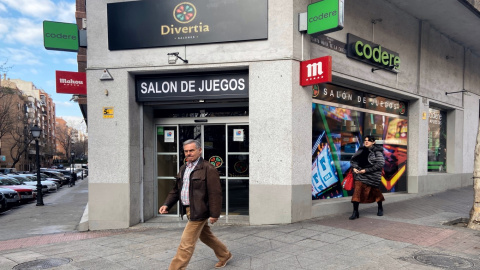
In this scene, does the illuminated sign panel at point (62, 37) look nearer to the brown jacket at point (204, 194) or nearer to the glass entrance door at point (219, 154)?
the glass entrance door at point (219, 154)

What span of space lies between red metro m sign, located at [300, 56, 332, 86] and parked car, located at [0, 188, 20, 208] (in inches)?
536

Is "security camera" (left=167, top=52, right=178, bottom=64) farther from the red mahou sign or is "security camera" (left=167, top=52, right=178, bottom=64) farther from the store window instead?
the store window

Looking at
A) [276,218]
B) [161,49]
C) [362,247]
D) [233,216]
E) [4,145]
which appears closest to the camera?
[362,247]

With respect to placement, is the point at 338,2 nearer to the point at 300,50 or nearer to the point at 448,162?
the point at 300,50

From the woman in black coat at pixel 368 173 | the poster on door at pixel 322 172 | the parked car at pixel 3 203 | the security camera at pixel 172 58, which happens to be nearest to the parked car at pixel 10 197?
the parked car at pixel 3 203

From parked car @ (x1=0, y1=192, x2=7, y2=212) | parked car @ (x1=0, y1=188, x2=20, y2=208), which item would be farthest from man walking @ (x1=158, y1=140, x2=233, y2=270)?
parked car @ (x1=0, y1=188, x2=20, y2=208)

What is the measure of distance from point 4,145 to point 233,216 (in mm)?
68220

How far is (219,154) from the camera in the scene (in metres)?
8.12

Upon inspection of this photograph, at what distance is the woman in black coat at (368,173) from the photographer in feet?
23.2

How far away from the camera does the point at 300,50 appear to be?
7.09m

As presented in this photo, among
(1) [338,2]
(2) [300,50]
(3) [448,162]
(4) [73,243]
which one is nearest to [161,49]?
(2) [300,50]

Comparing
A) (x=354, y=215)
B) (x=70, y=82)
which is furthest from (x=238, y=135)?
(x=70, y=82)

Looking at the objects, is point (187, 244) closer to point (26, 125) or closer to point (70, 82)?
point (70, 82)

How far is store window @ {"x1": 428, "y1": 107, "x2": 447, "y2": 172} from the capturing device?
12633mm
